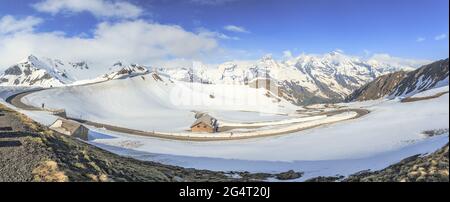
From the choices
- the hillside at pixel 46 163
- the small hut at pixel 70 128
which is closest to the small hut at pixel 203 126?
the small hut at pixel 70 128

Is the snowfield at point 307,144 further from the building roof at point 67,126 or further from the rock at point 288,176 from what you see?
the building roof at point 67,126

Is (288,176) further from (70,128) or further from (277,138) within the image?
(70,128)

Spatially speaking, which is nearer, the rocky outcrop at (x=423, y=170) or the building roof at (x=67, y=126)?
the rocky outcrop at (x=423, y=170)

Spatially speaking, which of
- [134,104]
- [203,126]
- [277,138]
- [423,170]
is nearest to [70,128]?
[277,138]

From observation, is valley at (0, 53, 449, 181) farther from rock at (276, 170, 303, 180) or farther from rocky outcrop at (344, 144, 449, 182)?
rocky outcrop at (344, 144, 449, 182)

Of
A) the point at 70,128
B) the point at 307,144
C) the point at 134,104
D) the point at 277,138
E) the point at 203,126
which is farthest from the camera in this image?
the point at 134,104

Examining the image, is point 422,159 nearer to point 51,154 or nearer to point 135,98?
point 51,154

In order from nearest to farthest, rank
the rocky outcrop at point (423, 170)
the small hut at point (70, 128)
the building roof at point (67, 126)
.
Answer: the rocky outcrop at point (423, 170) → the small hut at point (70, 128) → the building roof at point (67, 126)

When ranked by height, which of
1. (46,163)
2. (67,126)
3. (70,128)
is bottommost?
(70,128)

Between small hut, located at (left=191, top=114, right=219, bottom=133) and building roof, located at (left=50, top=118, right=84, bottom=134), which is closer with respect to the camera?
building roof, located at (left=50, top=118, right=84, bottom=134)


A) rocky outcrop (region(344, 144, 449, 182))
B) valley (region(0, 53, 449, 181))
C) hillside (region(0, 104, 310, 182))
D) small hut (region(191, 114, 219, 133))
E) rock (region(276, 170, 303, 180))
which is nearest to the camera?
rocky outcrop (region(344, 144, 449, 182))

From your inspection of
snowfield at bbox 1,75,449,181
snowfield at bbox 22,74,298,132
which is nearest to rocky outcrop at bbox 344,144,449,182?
snowfield at bbox 1,75,449,181
